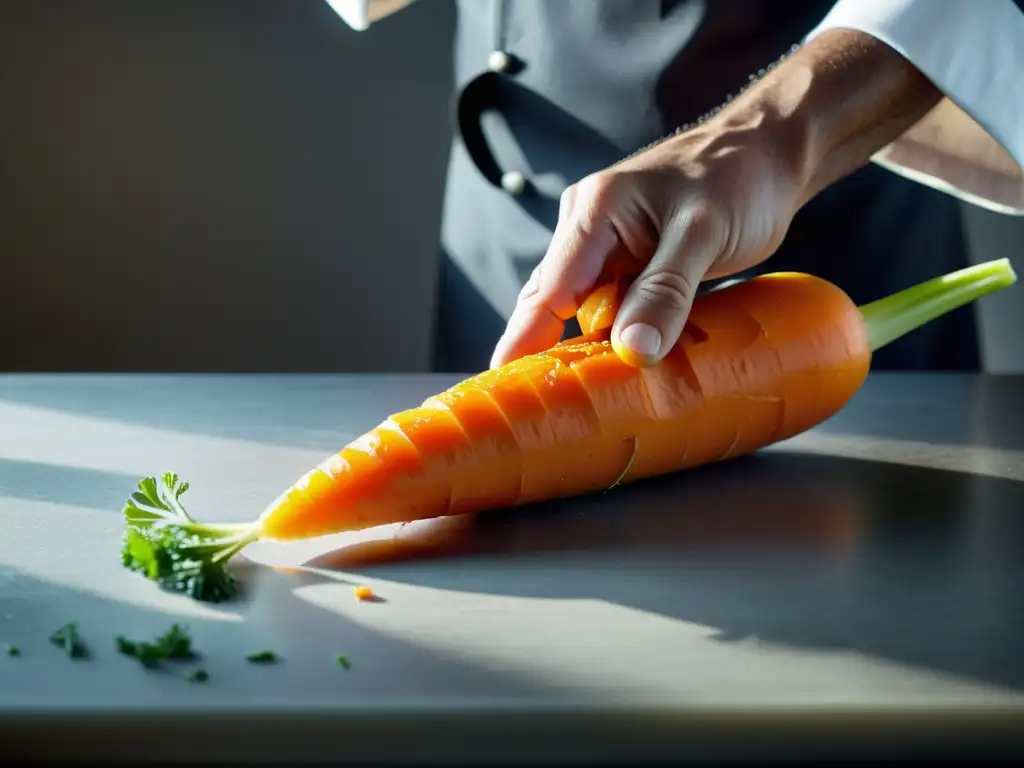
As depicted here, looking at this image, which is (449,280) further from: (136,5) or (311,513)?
(136,5)

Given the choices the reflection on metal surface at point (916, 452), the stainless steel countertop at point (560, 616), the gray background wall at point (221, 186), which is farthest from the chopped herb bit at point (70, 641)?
the gray background wall at point (221, 186)

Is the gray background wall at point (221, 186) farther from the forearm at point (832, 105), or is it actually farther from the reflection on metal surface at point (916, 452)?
the reflection on metal surface at point (916, 452)

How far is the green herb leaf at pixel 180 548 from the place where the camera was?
774mm

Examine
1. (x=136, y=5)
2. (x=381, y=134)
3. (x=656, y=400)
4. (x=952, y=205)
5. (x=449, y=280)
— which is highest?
(x=136, y=5)

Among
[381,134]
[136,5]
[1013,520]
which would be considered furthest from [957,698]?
[136,5]

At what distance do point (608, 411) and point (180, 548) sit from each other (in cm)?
38

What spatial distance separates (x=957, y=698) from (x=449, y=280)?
A: 4.22ft

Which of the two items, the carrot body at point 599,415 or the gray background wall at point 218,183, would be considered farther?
the gray background wall at point 218,183

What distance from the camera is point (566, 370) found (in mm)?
1005

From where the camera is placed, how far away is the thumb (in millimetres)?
962

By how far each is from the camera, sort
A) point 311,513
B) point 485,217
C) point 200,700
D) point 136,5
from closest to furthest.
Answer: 1. point 200,700
2. point 311,513
3. point 485,217
4. point 136,5

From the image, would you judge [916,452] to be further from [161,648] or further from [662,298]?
[161,648]

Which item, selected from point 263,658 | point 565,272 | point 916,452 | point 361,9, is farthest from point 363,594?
point 361,9

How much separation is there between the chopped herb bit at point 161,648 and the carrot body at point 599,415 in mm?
174
